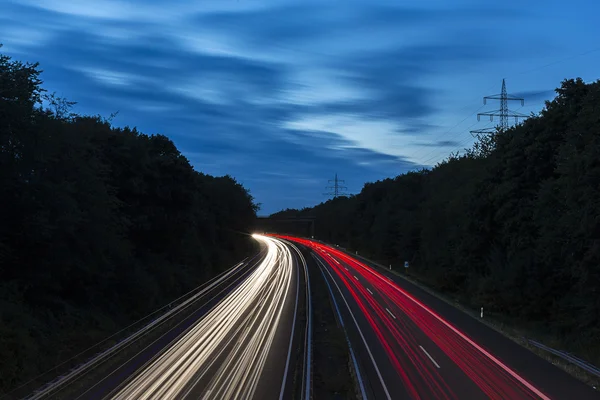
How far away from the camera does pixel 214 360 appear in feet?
63.0

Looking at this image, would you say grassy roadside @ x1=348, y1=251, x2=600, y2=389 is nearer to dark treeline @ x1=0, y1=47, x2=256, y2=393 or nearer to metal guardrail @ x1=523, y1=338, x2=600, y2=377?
metal guardrail @ x1=523, y1=338, x2=600, y2=377

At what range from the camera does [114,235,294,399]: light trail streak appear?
1528 cm

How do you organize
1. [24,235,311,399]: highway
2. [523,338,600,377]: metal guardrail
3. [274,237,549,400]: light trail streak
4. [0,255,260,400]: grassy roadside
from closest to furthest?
1. [0,255,260,400]: grassy roadside
2. [24,235,311,399]: highway
3. [274,237,549,400]: light trail streak
4. [523,338,600,377]: metal guardrail

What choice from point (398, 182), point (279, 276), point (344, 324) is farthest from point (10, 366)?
point (398, 182)

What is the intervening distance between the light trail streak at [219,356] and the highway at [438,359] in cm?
429

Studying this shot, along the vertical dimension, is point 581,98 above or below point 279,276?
above

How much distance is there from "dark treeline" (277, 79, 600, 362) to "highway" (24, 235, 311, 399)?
13.1 m

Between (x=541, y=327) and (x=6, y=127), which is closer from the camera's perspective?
(x=6, y=127)

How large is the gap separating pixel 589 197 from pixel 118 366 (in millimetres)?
20530

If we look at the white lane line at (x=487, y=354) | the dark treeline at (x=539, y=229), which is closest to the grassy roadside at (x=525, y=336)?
the dark treeline at (x=539, y=229)

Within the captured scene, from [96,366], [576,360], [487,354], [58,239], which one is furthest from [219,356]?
[576,360]

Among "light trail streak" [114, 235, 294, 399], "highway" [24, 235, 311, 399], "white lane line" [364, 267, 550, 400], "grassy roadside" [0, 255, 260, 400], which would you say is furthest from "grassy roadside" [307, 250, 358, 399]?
"grassy roadside" [0, 255, 260, 400]

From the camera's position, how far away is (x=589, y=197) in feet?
69.4

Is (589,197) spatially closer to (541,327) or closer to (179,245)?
(541,327)
